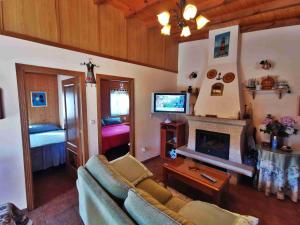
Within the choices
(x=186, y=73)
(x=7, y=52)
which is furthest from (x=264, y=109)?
(x=7, y=52)

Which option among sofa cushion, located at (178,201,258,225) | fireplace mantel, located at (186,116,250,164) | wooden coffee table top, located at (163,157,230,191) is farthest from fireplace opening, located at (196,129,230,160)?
sofa cushion, located at (178,201,258,225)

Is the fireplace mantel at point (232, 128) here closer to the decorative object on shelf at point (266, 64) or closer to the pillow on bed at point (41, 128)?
the decorative object on shelf at point (266, 64)

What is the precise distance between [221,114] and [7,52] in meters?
3.63

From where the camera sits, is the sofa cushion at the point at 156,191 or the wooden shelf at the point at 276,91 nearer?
the sofa cushion at the point at 156,191

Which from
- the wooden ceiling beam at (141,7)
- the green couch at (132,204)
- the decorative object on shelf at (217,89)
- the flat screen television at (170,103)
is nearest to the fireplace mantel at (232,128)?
the flat screen television at (170,103)

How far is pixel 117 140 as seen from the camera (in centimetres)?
415

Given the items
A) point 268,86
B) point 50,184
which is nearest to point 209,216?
point 50,184

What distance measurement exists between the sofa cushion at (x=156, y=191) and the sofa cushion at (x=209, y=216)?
24cm

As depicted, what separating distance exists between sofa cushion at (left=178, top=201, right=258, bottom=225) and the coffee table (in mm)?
521

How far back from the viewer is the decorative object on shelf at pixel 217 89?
3.44m

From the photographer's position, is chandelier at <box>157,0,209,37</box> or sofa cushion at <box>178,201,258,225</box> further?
chandelier at <box>157,0,209,37</box>

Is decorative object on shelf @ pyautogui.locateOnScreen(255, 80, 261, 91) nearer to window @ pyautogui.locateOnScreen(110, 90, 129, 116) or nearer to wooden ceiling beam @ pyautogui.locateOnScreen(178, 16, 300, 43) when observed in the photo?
wooden ceiling beam @ pyautogui.locateOnScreen(178, 16, 300, 43)

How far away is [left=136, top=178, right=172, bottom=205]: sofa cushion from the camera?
1802mm

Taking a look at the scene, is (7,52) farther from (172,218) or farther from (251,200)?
(251,200)
